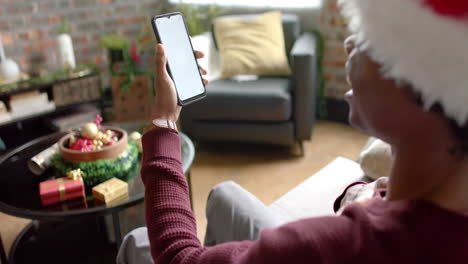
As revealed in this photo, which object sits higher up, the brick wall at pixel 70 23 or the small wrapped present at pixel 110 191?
the brick wall at pixel 70 23

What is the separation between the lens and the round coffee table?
1358 mm

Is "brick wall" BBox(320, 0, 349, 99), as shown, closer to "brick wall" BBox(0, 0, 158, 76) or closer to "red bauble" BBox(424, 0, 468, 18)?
"brick wall" BBox(0, 0, 158, 76)

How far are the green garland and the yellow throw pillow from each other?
1.31 m

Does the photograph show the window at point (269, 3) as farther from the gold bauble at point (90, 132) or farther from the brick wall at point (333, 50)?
the gold bauble at point (90, 132)

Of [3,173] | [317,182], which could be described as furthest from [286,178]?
[3,173]

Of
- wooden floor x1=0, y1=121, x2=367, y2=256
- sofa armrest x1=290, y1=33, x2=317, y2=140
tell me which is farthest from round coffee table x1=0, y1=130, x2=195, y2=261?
sofa armrest x1=290, y1=33, x2=317, y2=140

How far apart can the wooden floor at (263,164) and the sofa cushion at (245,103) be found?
26cm

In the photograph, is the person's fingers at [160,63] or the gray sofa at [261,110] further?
the gray sofa at [261,110]

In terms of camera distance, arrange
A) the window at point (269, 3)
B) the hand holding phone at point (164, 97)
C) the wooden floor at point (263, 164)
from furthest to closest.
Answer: the window at point (269, 3)
the wooden floor at point (263, 164)
the hand holding phone at point (164, 97)

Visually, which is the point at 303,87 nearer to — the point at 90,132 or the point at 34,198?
the point at 90,132

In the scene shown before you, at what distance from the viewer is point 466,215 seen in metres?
0.46

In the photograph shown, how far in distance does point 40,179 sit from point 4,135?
1.50m

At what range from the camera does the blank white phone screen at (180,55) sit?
972 mm

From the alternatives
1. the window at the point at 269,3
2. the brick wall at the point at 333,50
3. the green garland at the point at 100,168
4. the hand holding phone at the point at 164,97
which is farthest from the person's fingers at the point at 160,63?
the window at the point at 269,3
